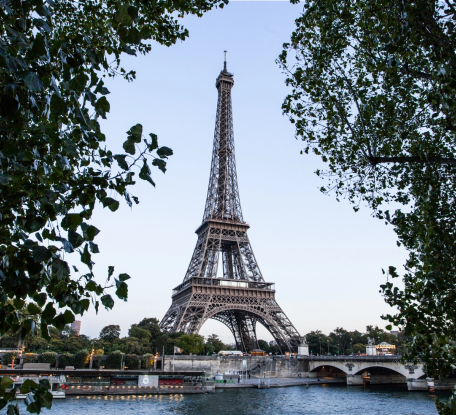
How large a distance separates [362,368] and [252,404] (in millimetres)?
31522

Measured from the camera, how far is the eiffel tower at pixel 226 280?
61.6m

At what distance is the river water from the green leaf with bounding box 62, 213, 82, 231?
3440 cm

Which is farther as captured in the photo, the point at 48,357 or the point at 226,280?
the point at 226,280

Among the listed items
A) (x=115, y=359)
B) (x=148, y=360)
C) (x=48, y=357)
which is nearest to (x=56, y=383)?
(x=48, y=357)

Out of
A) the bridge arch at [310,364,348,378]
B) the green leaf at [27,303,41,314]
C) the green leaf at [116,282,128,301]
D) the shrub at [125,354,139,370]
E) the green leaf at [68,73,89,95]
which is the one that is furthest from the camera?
the bridge arch at [310,364,348,378]

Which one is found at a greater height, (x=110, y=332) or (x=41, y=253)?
(x=41, y=253)

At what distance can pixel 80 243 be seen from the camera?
336 cm

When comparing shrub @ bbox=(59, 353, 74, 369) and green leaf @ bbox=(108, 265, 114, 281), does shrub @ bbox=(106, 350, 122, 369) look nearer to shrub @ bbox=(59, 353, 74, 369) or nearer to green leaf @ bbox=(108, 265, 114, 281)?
shrub @ bbox=(59, 353, 74, 369)

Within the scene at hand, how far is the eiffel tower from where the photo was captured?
61.6 meters

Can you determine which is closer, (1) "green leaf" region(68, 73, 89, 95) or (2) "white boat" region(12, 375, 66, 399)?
(1) "green leaf" region(68, 73, 89, 95)

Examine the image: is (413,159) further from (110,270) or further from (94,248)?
(94,248)

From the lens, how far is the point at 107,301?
354 centimetres

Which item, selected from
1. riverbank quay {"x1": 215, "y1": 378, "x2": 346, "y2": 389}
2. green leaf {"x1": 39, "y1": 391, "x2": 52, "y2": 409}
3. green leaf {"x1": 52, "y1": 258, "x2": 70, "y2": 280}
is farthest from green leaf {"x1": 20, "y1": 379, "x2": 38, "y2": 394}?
riverbank quay {"x1": 215, "y1": 378, "x2": 346, "y2": 389}

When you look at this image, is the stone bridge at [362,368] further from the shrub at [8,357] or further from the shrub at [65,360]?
the shrub at [8,357]
